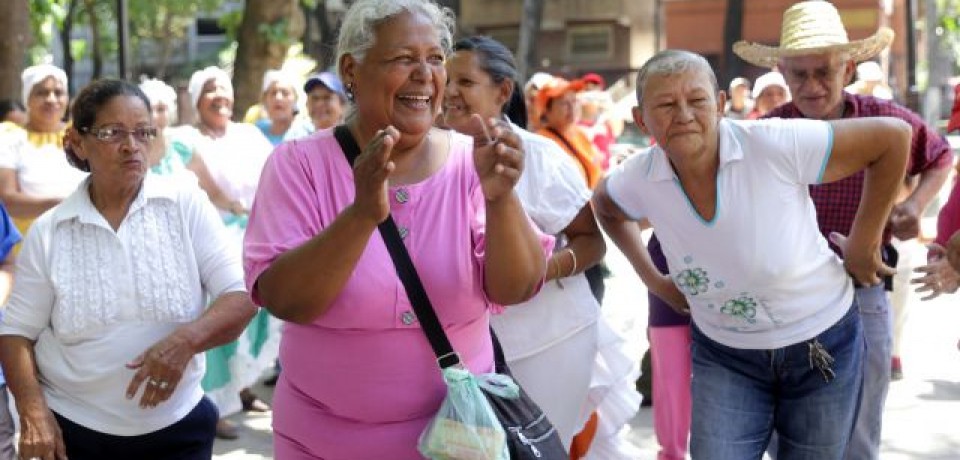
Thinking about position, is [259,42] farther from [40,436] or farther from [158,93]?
[40,436]

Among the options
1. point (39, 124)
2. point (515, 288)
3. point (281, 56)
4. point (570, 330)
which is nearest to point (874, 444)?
point (570, 330)

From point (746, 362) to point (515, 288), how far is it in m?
1.37

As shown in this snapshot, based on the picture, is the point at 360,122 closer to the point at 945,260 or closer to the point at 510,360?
the point at 510,360

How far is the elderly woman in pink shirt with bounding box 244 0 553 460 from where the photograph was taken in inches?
120

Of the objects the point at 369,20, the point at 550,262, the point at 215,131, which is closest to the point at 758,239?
the point at 550,262

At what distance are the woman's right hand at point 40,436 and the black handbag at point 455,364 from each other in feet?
4.44

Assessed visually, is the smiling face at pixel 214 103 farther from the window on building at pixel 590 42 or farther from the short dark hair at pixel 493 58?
the window on building at pixel 590 42

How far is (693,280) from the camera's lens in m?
4.16

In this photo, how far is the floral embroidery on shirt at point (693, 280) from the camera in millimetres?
4121

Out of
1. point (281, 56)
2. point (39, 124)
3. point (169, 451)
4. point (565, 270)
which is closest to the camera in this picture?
point (169, 451)

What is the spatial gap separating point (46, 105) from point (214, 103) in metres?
1.02

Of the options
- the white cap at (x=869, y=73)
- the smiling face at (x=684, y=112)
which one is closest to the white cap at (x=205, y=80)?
the smiling face at (x=684, y=112)

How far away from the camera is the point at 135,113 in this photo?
404 centimetres

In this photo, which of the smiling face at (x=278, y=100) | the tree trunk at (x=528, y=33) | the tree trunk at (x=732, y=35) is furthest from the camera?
the tree trunk at (x=732, y=35)
